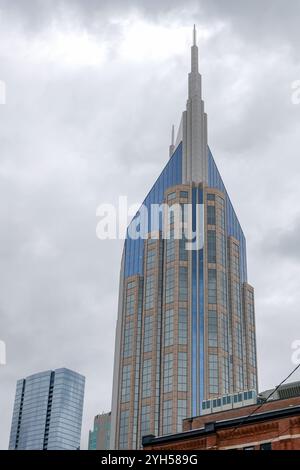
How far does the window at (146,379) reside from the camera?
136m

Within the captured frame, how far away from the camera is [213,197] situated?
516ft

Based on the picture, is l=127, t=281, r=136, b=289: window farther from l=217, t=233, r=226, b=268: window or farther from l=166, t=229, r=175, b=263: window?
l=217, t=233, r=226, b=268: window

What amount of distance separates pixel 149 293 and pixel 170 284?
635cm

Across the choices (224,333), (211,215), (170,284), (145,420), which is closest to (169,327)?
(170,284)

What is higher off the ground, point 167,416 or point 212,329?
point 212,329

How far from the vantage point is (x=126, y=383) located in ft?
464

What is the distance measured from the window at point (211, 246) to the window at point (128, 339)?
78.4 ft

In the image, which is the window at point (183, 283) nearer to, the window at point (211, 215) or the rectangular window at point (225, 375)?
the window at point (211, 215)

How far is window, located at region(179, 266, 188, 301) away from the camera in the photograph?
14312cm

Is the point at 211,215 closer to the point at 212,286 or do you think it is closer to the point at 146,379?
the point at 212,286

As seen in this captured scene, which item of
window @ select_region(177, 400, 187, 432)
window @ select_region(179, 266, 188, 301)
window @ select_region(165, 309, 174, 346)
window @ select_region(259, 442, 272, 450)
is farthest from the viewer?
window @ select_region(179, 266, 188, 301)

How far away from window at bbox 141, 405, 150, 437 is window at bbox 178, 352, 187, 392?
8.61 metres

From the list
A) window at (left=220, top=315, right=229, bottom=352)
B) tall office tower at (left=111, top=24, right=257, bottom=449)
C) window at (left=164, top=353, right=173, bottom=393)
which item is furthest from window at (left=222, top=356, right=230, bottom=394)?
window at (left=164, top=353, right=173, bottom=393)
